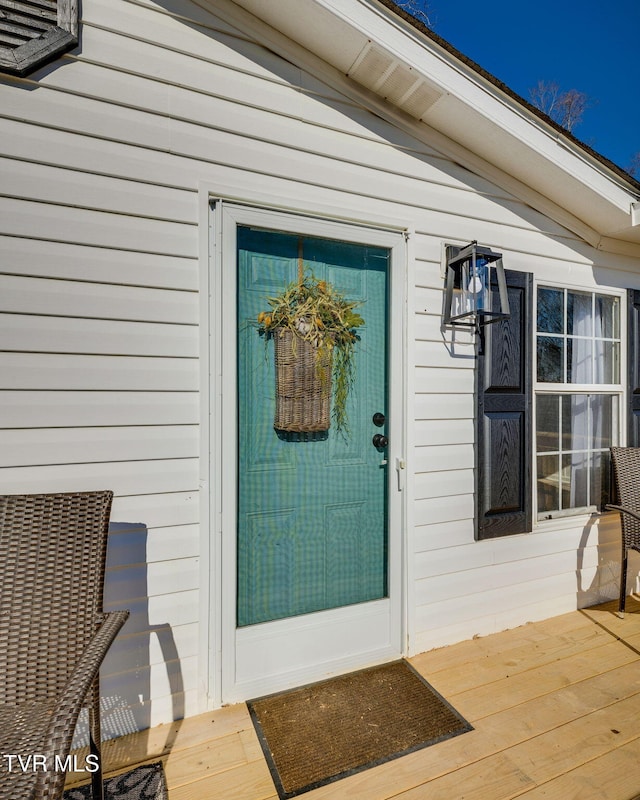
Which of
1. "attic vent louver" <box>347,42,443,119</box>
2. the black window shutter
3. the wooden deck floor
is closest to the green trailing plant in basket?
the black window shutter

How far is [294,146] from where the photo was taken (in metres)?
2.01

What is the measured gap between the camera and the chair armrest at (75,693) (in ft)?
3.02

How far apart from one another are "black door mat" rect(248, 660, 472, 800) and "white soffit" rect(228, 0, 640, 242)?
2739 millimetres

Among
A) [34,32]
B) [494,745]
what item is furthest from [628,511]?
[34,32]

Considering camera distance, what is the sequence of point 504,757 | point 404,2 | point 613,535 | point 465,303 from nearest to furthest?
point 504,757
point 465,303
point 613,535
point 404,2

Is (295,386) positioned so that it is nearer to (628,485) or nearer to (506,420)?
(506,420)

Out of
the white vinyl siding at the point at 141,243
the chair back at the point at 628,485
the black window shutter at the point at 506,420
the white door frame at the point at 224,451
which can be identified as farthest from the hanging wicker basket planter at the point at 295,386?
the chair back at the point at 628,485

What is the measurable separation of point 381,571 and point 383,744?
73 cm

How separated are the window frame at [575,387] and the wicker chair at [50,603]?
228cm

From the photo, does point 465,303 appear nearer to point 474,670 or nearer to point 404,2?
point 474,670

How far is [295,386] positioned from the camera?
6.64ft

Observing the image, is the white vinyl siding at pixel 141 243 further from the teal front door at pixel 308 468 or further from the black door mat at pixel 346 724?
the black door mat at pixel 346 724

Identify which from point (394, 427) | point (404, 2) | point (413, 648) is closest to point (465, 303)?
point (394, 427)

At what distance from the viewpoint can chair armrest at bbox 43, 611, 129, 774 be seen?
92 centimetres
